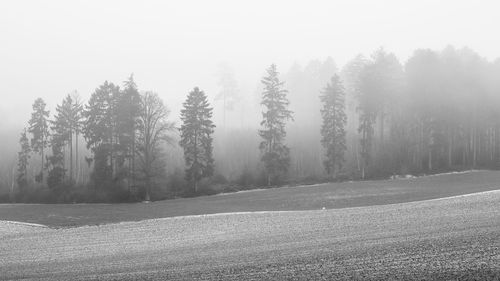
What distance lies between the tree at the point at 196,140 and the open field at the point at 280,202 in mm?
7645

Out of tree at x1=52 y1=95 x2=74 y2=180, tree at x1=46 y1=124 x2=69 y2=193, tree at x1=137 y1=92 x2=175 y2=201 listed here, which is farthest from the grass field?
tree at x1=52 y1=95 x2=74 y2=180

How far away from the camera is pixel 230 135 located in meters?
83.4

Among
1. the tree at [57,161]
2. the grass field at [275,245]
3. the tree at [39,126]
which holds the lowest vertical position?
the grass field at [275,245]

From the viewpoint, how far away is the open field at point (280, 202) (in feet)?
123

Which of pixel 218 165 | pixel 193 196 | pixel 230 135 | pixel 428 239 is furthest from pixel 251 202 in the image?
pixel 230 135

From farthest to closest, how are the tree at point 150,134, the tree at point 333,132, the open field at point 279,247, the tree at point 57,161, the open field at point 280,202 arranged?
the tree at point 333,132, the tree at point 57,161, the tree at point 150,134, the open field at point 280,202, the open field at point 279,247

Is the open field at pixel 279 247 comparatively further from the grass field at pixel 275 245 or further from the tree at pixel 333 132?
the tree at pixel 333 132

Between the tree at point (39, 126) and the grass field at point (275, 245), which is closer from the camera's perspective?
the grass field at point (275, 245)

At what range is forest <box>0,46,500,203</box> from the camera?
180 ft

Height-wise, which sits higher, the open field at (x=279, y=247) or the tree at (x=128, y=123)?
the tree at (x=128, y=123)

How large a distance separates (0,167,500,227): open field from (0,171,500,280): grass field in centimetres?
41

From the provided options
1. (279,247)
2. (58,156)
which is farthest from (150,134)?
(279,247)

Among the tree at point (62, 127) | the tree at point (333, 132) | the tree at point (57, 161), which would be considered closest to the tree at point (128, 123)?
the tree at point (57, 161)

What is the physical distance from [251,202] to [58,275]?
27235 mm
